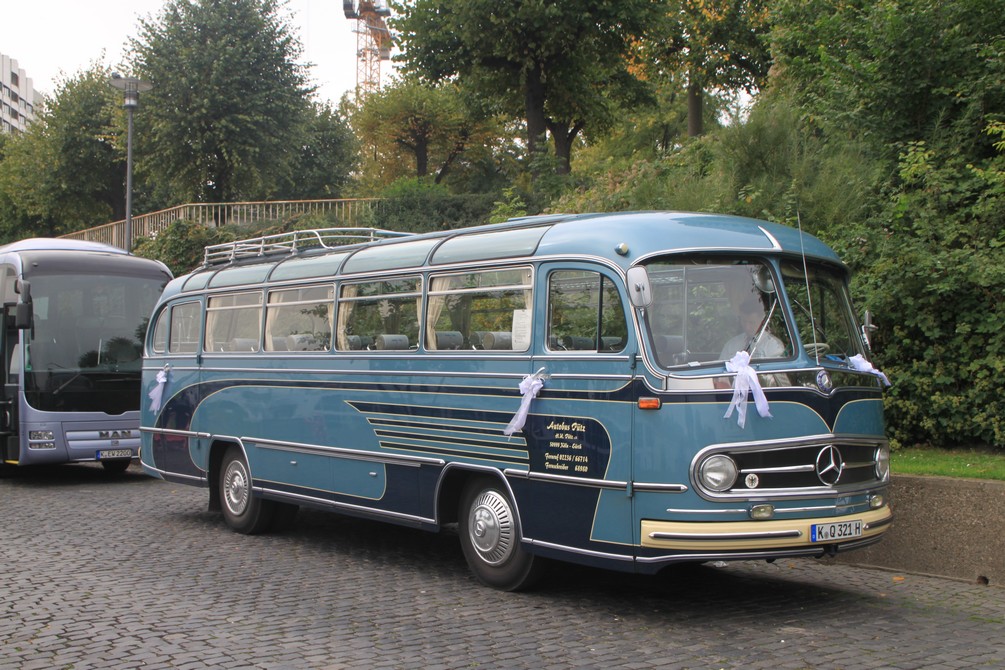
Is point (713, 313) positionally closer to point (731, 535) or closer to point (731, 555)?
point (731, 535)

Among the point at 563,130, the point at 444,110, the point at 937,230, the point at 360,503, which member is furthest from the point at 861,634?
the point at 444,110

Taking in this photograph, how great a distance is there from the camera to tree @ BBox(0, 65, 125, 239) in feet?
176

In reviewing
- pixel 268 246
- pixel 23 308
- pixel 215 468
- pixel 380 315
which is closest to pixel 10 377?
pixel 23 308

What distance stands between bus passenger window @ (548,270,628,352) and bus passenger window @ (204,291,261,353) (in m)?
4.77

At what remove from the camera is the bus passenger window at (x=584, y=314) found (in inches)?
308

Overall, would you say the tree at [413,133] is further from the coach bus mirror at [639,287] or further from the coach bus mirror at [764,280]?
the coach bus mirror at [639,287]

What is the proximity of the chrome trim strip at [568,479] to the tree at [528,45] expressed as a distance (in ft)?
78.4

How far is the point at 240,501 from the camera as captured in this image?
12.0m

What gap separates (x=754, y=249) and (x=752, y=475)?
1669mm

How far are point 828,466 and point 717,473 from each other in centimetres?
83

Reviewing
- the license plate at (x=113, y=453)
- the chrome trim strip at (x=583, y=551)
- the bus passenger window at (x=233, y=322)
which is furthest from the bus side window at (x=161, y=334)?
the chrome trim strip at (x=583, y=551)

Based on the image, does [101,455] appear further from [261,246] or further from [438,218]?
[438,218]

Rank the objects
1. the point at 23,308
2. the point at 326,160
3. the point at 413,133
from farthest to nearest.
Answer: the point at 326,160
the point at 413,133
the point at 23,308

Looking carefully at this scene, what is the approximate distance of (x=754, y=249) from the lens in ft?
26.0
